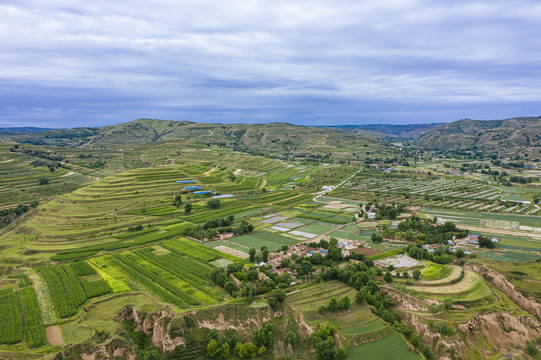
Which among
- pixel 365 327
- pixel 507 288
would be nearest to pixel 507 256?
pixel 507 288

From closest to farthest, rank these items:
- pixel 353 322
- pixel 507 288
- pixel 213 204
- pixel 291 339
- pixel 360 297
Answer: pixel 291 339 → pixel 353 322 → pixel 360 297 → pixel 507 288 → pixel 213 204

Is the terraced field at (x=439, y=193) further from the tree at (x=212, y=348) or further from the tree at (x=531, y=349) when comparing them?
the tree at (x=212, y=348)

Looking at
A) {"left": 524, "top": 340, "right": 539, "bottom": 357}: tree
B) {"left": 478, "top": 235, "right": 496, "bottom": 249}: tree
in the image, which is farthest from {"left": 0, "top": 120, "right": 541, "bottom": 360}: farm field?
{"left": 478, "top": 235, "right": 496, "bottom": 249}: tree

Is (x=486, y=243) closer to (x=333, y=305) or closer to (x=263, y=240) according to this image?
(x=333, y=305)

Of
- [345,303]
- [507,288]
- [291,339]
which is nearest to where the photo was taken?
[291,339]

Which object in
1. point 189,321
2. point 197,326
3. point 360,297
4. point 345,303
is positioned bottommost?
point 197,326

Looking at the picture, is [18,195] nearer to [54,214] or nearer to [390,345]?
[54,214]

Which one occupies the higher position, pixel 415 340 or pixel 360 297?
pixel 360 297

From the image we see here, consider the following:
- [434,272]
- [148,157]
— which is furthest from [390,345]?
[148,157]

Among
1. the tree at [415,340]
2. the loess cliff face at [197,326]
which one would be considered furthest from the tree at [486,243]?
the loess cliff face at [197,326]
